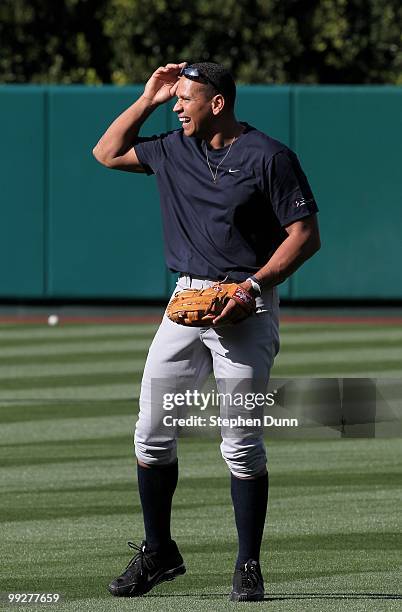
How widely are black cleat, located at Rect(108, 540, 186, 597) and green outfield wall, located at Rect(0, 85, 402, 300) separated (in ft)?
42.5

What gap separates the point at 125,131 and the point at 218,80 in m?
0.51

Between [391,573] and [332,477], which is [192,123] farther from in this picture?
[332,477]

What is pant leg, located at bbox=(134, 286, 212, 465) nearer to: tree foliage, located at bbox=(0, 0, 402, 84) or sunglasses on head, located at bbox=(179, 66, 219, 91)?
sunglasses on head, located at bbox=(179, 66, 219, 91)

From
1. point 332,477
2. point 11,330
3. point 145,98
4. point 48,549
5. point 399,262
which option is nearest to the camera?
point 145,98

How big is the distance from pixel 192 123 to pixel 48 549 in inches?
79.5

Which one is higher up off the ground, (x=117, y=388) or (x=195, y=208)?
(x=195, y=208)

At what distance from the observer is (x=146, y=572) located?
232 inches

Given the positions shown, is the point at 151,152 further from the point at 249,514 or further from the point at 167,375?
the point at 249,514

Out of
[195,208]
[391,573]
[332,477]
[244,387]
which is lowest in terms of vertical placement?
[332,477]

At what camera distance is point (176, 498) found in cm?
796

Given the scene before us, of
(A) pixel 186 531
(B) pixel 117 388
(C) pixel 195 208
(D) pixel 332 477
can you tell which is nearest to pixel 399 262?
(B) pixel 117 388

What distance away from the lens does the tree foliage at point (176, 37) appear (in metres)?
22.8

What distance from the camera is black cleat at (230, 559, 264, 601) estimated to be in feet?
18.5

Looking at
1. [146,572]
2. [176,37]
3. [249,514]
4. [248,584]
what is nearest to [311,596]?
[248,584]
